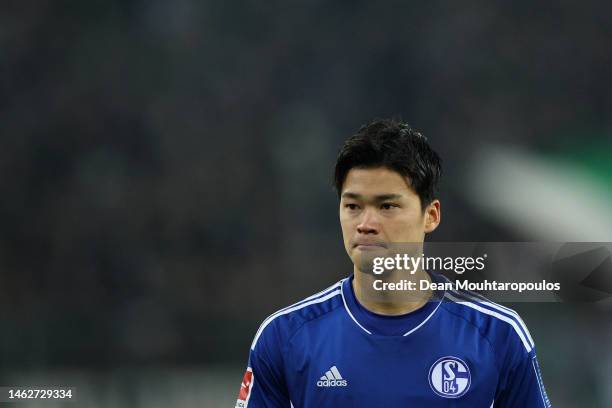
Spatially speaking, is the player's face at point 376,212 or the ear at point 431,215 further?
the ear at point 431,215

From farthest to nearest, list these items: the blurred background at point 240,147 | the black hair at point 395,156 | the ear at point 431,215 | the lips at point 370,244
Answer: the blurred background at point 240,147 < the ear at point 431,215 < the black hair at point 395,156 < the lips at point 370,244

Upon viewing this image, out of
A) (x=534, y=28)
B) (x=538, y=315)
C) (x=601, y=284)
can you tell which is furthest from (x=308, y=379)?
(x=534, y=28)

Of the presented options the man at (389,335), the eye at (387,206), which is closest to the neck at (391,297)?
the man at (389,335)

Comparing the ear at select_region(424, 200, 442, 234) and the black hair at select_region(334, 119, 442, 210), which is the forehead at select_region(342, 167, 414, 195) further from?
the ear at select_region(424, 200, 442, 234)

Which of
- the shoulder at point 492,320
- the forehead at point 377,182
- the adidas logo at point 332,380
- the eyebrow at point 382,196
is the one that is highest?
the forehead at point 377,182

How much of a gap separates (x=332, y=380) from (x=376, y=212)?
1.73ft

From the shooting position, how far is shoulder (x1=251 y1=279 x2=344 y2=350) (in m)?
2.84

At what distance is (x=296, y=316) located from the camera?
9.45 feet

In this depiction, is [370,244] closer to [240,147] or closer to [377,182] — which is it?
[377,182]

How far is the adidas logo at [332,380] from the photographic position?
8.96ft

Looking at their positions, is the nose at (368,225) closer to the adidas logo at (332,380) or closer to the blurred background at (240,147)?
the adidas logo at (332,380)

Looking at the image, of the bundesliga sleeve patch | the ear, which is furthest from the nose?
the bundesliga sleeve patch

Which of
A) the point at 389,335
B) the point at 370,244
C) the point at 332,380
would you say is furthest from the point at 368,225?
the point at 332,380

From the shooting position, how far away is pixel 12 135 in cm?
849
